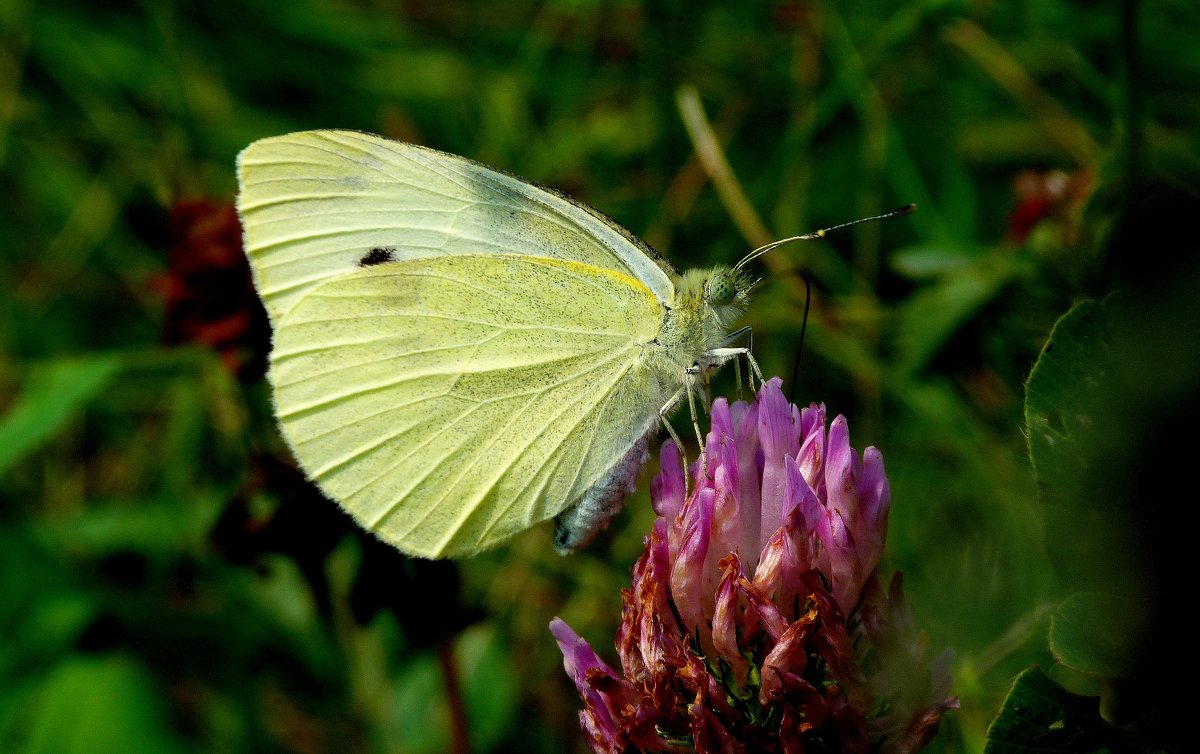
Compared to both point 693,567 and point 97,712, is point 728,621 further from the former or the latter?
point 97,712

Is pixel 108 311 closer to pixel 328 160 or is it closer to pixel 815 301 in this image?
pixel 328 160

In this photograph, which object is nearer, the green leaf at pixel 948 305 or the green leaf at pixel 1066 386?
the green leaf at pixel 1066 386

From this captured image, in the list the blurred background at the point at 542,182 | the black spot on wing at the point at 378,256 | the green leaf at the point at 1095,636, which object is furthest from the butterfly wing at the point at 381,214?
the green leaf at the point at 1095,636

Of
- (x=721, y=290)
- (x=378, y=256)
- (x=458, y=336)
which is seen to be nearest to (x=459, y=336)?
(x=458, y=336)

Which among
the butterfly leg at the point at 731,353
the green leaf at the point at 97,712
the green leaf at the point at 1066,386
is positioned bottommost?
the green leaf at the point at 97,712

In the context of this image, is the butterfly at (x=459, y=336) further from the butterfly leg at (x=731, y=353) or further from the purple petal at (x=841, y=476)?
the purple petal at (x=841, y=476)

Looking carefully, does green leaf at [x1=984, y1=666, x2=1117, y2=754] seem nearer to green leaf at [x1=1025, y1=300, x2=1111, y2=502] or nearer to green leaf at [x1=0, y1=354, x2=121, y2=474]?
green leaf at [x1=1025, y1=300, x2=1111, y2=502]
